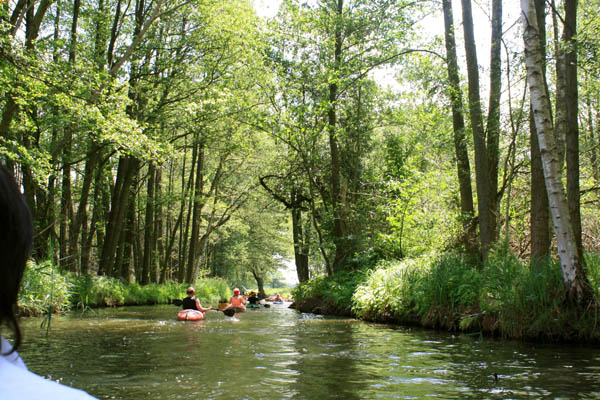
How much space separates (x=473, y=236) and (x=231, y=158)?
16.7 metres

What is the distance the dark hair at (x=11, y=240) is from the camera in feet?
2.74

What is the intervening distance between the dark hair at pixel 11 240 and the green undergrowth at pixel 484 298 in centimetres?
822

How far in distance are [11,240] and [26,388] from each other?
251 mm

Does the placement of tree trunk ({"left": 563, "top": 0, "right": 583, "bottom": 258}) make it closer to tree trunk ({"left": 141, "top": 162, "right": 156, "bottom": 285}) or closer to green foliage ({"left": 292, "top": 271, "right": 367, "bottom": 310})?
green foliage ({"left": 292, "top": 271, "right": 367, "bottom": 310})

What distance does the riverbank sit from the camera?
305 inches

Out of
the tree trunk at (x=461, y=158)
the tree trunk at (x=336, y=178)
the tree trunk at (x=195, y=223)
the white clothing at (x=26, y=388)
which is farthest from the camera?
the tree trunk at (x=195, y=223)

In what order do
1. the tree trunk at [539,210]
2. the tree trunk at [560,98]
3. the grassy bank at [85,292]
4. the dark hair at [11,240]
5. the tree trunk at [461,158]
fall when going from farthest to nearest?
the tree trunk at [461,158]
the grassy bank at [85,292]
the tree trunk at [539,210]
the tree trunk at [560,98]
the dark hair at [11,240]

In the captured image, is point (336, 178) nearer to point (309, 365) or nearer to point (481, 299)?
point (481, 299)

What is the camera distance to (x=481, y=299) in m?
9.21

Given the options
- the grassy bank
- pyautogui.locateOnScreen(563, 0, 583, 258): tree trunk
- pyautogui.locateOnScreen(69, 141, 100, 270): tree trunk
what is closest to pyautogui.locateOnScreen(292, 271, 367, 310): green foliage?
the grassy bank

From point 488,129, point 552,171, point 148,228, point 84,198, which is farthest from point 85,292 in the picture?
point 552,171

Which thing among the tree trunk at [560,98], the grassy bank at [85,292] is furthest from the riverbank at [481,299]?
the grassy bank at [85,292]

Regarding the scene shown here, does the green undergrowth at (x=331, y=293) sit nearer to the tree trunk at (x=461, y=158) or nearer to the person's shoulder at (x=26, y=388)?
the tree trunk at (x=461, y=158)

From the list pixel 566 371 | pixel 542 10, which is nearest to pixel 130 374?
pixel 566 371
